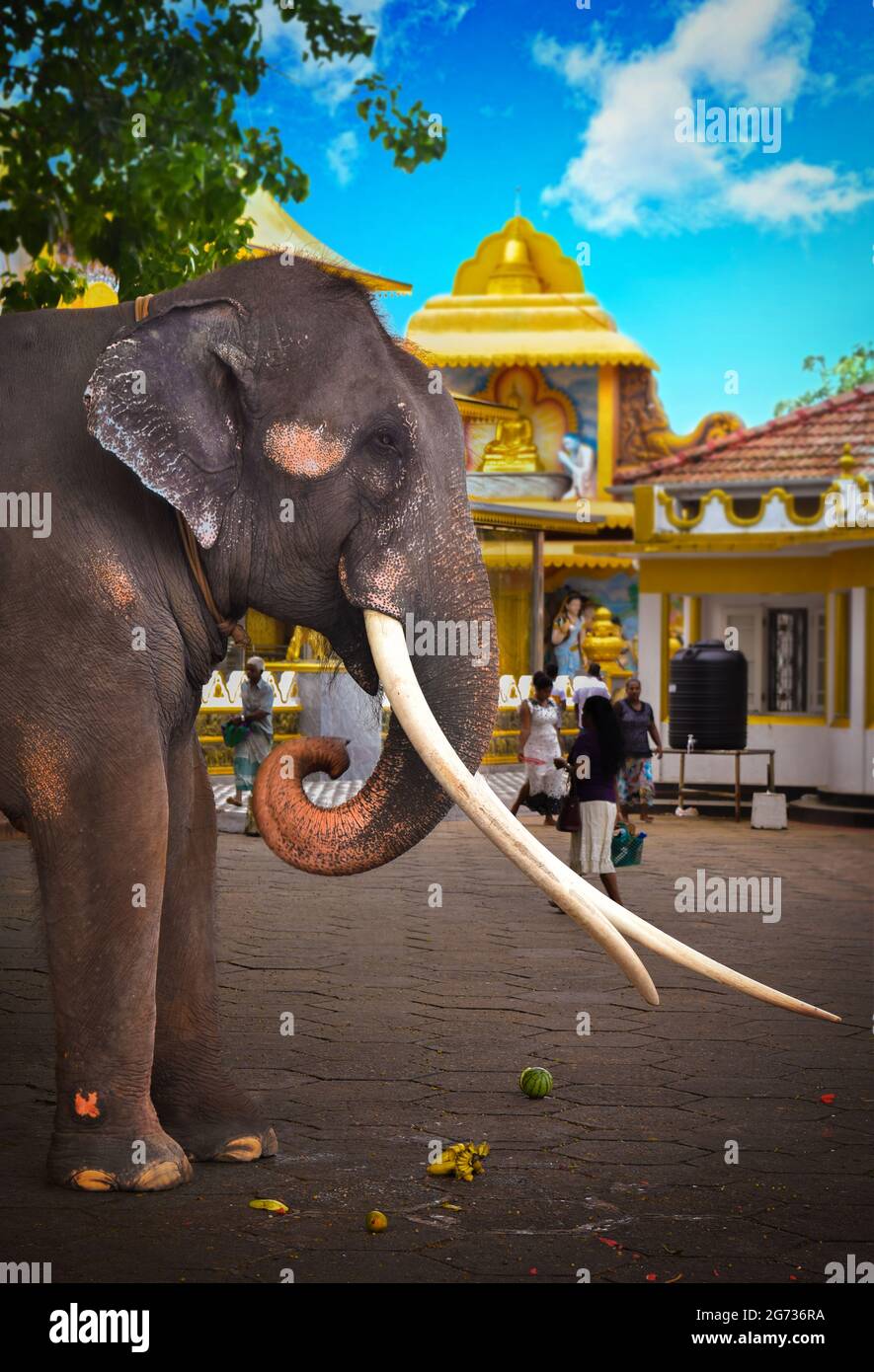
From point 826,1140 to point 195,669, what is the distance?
94.8 inches

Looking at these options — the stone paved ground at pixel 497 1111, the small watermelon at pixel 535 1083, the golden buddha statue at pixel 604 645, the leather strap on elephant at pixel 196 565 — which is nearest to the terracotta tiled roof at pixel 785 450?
the golden buddha statue at pixel 604 645

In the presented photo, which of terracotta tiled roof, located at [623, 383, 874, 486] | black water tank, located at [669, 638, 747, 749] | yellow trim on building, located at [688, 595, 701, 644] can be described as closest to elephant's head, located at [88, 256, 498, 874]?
black water tank, located at [669, 638, 747, 749]

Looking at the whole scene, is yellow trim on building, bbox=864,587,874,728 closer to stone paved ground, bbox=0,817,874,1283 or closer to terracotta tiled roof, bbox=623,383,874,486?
terracotta tiled roof, bbox=623,383,874,486

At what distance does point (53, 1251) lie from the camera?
4.33 meters

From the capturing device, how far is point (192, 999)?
5.42 meters

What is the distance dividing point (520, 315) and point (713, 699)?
2196 centimetres

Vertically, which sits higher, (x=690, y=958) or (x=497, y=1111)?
(x=690, y=958)

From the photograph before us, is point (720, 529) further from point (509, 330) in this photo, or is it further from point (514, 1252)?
point (509, 330)

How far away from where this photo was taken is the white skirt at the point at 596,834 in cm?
1021

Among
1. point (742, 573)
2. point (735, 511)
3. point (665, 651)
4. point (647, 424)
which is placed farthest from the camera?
point (647, 424)

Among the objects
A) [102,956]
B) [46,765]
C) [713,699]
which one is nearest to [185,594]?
[46,765]

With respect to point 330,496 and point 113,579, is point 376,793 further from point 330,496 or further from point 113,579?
point 113,579

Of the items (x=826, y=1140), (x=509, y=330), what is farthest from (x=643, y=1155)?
(x=509, y=330)

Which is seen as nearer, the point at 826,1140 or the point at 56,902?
the point at 56,902
